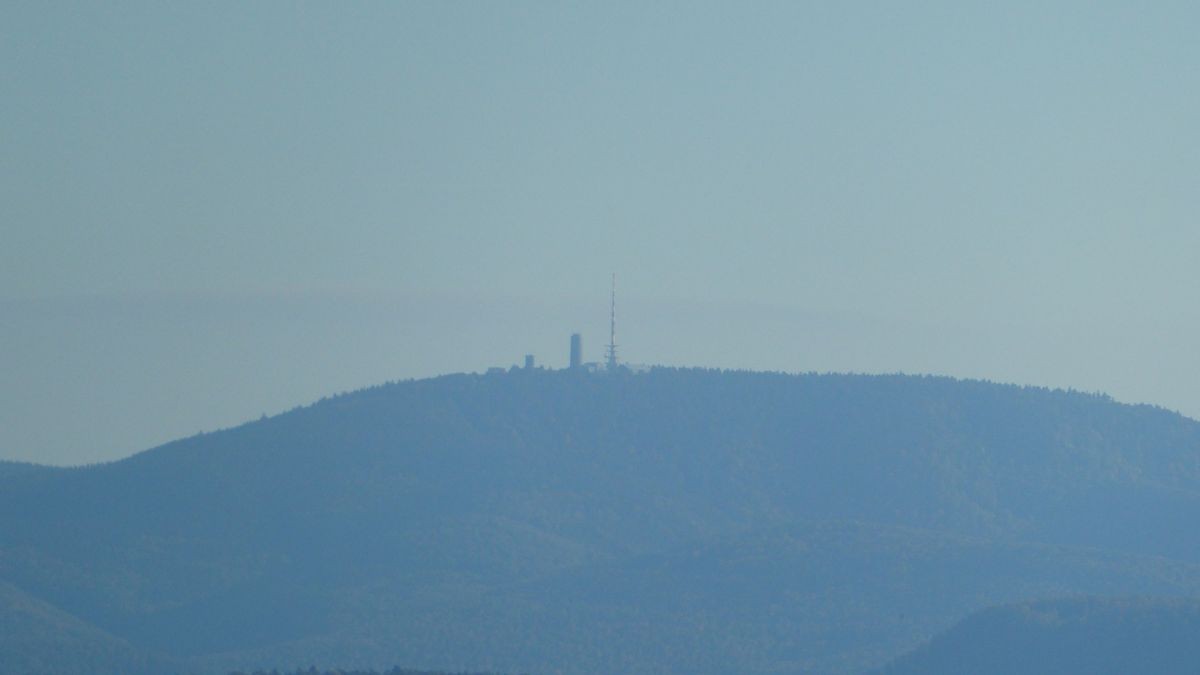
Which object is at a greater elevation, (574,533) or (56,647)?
(574,533)

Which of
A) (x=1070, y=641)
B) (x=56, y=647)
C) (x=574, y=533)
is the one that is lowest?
(x=56, y=647)

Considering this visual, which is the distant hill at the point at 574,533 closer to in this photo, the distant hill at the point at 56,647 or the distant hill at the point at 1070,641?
the distant hill at the point at 56,647

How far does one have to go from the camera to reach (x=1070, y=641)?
342 feet

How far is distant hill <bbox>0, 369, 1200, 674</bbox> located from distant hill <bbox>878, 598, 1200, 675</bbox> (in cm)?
2000

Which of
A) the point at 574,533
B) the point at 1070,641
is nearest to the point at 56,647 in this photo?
the point at 574,533

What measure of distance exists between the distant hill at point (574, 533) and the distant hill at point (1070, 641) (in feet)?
65.6

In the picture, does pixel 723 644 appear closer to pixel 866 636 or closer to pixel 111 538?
pixel 866 636

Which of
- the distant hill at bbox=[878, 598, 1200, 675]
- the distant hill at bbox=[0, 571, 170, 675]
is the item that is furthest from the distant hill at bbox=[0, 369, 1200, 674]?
the distant hill at bbox=[878, 598, 1200, 675]

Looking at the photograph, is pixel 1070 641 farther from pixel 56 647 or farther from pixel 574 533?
pixel 574 533

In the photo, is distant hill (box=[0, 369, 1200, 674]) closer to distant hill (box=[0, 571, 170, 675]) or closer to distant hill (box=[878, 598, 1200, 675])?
distant hill (box=[0, 571, 170, 675])

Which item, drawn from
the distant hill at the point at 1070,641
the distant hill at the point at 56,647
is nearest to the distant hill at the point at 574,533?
the distant hill at the point at 56,647

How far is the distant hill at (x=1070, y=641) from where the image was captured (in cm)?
9975

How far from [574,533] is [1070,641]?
81.2 metres

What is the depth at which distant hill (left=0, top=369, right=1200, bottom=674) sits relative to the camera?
143750 mm
